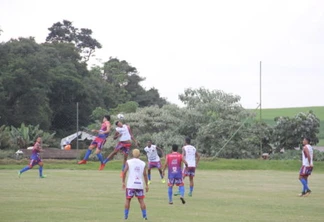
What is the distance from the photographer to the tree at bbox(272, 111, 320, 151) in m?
66.0

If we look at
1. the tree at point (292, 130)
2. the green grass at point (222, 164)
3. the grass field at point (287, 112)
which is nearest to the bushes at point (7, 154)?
the green grass at point (222, 164)

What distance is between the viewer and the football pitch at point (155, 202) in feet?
65.5

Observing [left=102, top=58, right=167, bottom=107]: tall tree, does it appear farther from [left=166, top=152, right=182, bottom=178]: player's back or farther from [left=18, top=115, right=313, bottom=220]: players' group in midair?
[left=166, top=152, right=182, bottom=178]: player's back

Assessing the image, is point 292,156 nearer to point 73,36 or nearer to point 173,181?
point 173,181

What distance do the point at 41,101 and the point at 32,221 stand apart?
231 ft

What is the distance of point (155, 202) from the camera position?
24.0 m

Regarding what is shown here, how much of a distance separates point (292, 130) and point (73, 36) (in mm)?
72746

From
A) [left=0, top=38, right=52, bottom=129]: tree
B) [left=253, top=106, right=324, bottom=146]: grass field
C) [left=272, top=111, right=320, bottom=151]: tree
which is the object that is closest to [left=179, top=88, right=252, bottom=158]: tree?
[left=272, top=111, right=320, bottom=151]: tree

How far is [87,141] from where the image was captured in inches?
3310

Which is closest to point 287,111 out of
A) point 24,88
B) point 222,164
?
point 24,88

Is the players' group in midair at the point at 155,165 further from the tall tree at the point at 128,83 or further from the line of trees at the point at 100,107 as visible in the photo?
the tall tree at the point at 128,83

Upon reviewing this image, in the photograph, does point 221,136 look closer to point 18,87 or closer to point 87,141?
point 87,141

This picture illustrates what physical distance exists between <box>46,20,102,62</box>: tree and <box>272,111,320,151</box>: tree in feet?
229

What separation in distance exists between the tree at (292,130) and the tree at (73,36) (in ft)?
229
